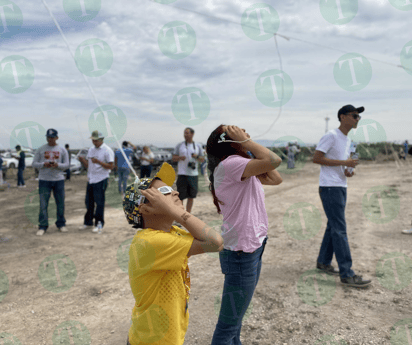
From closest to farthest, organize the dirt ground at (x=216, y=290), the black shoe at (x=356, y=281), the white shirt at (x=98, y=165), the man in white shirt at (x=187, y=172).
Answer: the dirt ground at (x=216, y=290) < the black shoe at (x=356, y=281) < the white shirt at (x=98, y=165) < the man in white shirt at (x=187, y=172)

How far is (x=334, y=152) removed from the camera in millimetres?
3764

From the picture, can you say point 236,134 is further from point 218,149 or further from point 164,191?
point 164,191

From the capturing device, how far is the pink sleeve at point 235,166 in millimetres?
1913

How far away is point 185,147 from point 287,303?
4223mm

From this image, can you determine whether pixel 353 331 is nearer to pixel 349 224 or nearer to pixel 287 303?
pixel 287 303

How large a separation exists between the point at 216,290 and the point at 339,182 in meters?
1.93

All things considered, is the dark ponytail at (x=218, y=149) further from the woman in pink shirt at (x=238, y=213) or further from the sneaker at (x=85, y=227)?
the sneaker at (x=85, y=227)

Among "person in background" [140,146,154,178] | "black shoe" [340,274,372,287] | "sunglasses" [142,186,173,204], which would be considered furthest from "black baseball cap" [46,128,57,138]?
"black shoe" [340,274,372,287]

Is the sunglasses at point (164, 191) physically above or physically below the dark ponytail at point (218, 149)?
below

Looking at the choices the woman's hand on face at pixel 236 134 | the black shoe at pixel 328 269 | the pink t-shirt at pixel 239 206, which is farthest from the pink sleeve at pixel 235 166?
the black shoe at pixel 328 269

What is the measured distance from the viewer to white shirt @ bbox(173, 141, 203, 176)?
6.53 m

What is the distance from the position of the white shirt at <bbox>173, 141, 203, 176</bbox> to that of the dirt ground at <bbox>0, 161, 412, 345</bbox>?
1.64 metres

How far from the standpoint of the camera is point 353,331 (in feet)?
→ 9.05

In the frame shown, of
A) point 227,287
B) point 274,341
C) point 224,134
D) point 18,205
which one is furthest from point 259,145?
point 18,205
